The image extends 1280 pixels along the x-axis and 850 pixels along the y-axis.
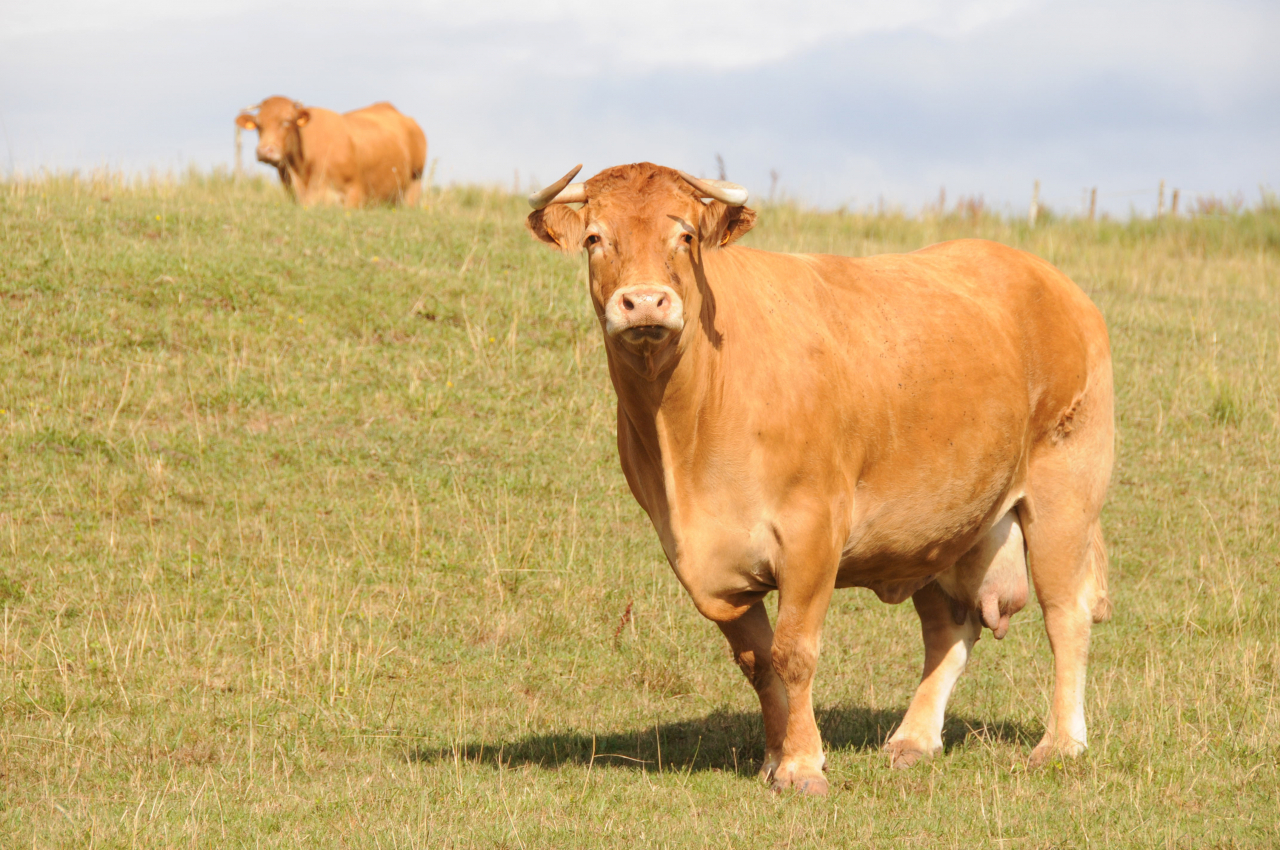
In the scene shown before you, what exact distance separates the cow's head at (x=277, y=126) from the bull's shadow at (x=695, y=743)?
16171mm

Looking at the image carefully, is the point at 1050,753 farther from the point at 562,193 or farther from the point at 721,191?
the point at 562,193

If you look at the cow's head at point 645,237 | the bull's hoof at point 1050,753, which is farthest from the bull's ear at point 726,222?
the bull's hoof at point 1050,753

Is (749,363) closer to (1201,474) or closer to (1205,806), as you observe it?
(1205,806)

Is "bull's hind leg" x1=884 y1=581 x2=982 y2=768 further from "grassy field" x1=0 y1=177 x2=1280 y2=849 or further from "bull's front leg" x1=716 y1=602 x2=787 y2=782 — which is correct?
"bull's front leg" x1=716 y1=602 x2=787 y2=782

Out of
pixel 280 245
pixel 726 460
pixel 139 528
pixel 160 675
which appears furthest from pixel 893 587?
pixel 280 245

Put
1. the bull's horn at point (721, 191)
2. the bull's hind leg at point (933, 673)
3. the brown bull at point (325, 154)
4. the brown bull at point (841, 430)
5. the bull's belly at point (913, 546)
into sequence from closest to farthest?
1. the bull's horn at point (721, 191)
2. the brown bull at point (841, 430)
3. the bull's belly at point (913, 546)
4. the bull's hind leg at point (933, 673)
5. the brown bull at point (325, 154)

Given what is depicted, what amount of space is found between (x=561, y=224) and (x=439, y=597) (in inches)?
144

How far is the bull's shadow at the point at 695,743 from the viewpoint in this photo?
20.0ft

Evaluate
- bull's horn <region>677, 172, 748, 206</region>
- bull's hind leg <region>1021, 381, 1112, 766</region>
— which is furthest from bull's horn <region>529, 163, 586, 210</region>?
bull's hind leg <region>1021, 381, 1112, 766</region>

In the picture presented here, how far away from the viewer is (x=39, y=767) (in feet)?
19.0

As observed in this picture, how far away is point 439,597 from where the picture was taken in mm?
8289

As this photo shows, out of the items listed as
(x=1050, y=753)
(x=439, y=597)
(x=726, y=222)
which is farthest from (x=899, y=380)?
(x=439, y=597)

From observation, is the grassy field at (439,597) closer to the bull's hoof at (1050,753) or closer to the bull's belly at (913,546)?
the bull's hoof at (1050,753)

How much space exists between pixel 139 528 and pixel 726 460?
212 inches
